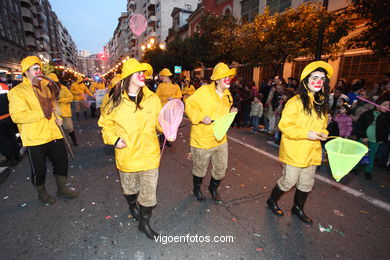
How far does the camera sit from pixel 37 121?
3.13 metres

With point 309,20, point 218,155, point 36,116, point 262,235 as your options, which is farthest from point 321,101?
point 309,20

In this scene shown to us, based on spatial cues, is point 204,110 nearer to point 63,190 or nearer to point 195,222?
point 195,222

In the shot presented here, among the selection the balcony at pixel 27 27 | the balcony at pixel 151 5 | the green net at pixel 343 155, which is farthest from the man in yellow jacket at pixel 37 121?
the balcony at pixel 27 27

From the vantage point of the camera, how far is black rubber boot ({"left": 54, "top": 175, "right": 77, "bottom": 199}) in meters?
3.56

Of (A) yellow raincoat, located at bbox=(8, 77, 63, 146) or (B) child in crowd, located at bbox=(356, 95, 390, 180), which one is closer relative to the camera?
(A) yellow raincoat, located at bbox=(8, 77, 63, 146)

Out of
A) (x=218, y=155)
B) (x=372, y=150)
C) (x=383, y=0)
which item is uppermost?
(x=383, y=0)

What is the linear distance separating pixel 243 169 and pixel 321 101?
2593 millimetres

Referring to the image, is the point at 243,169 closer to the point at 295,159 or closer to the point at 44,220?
the point at 295,159

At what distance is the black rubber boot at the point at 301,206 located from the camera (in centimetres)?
303

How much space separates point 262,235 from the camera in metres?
2.81

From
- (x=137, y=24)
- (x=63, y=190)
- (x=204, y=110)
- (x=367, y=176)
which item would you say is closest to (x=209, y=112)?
(x=204, y=110)

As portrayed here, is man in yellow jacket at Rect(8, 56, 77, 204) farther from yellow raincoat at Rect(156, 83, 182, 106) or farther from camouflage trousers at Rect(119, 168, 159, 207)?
yellow raincoat at Rect(156, 83, 182, 106)

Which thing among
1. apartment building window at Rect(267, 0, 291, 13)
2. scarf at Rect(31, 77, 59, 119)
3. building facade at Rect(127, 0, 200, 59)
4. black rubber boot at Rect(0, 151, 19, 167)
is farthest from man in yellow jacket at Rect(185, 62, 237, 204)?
building facade at Rect(127, 0, 200, 59)

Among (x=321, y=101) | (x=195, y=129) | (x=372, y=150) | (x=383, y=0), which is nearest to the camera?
(x=321, y=101)
